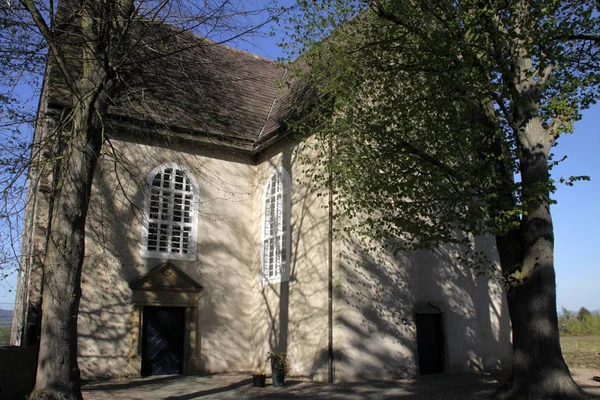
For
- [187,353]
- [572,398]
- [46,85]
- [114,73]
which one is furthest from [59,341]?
[46,85]

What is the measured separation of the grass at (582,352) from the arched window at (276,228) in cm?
865

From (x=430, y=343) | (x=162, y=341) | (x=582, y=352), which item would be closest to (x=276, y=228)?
(x=162, y=341)

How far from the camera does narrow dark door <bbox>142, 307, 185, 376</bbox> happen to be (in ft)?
46.7

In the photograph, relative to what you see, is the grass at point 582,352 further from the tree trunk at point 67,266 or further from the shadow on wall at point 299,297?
the tree trunk at point 67,266

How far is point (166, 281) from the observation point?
14609mm

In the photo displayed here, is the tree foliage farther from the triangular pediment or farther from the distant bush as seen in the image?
the distant bush

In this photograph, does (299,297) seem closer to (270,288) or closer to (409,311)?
(270,288)

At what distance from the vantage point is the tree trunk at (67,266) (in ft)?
26.5

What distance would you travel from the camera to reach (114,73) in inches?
359

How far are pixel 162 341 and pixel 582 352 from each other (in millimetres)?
12301

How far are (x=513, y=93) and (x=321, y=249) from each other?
20.3 ft

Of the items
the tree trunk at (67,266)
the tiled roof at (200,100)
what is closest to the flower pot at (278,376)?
the tree trunk at (67,266)

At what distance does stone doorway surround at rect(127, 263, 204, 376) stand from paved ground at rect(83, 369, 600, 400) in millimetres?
805

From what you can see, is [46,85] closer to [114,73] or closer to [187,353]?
[114,73]
